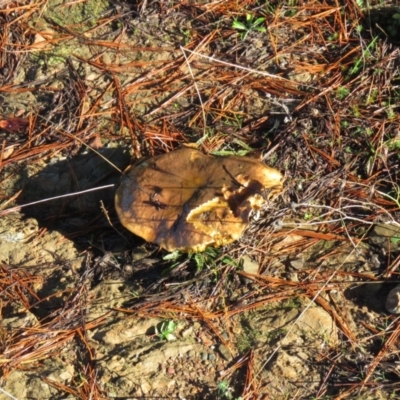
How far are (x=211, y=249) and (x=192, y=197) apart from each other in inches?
10.9

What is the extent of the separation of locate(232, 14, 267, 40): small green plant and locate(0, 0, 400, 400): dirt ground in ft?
0.04

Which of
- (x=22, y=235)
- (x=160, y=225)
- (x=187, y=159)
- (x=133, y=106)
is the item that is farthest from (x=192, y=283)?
(x=133, y=106)

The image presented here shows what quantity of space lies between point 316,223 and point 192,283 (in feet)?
2.14

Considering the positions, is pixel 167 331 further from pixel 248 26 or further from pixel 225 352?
pixel 248 26

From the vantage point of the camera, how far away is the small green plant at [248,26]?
12.7ft

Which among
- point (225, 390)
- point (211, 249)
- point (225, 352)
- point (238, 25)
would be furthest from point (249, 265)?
point (238, 25)

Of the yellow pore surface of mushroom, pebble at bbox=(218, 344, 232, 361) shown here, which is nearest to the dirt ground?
pebble at bbox=(218, 344, 232, 361)

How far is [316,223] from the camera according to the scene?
10.7 ft

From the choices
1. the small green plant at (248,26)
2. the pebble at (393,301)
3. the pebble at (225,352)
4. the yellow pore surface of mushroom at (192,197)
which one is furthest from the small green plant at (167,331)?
the small green plant at (248,26)

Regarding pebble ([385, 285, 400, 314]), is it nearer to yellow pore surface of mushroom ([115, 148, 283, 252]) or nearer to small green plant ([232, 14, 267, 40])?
yellow pore surface of mushroom ([115, 148, 283, 252])

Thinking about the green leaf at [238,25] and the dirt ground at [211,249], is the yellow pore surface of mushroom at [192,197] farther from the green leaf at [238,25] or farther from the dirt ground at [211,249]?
the green leaf at [238,25]

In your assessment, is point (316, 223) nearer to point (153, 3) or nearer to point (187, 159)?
point (187, 159)

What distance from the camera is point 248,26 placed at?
3.87 meters

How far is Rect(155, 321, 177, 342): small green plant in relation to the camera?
9.81 ft
